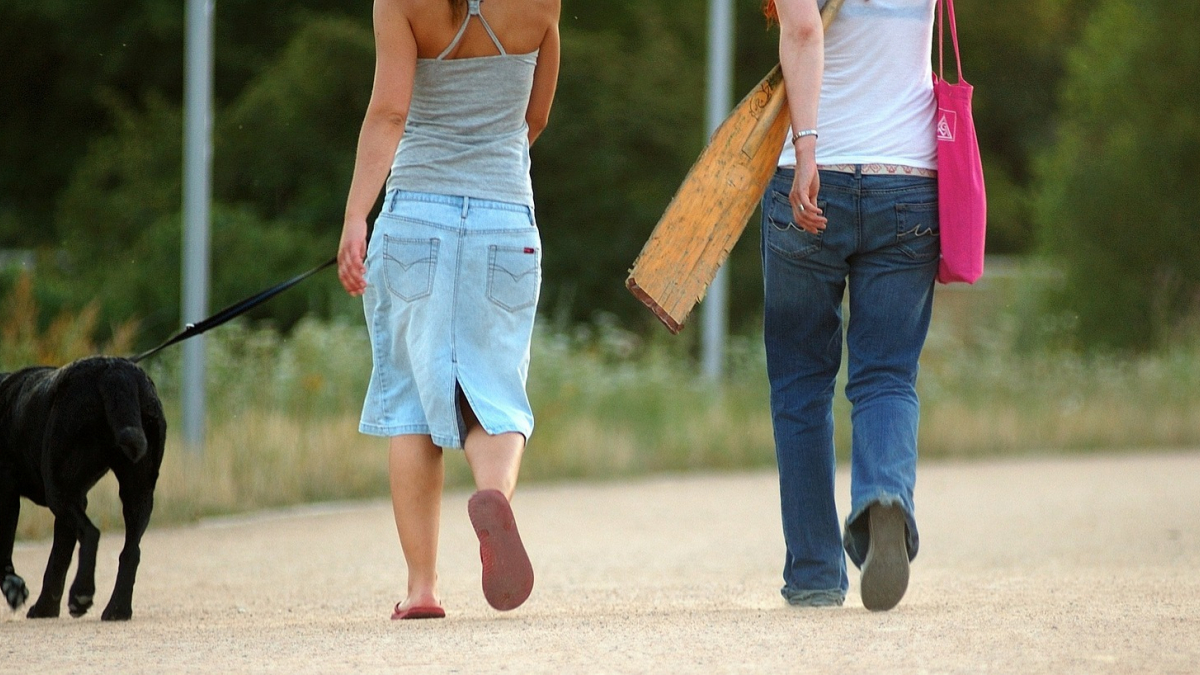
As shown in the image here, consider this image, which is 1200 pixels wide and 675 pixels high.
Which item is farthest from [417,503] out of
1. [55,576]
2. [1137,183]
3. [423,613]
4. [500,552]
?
[1137,183]

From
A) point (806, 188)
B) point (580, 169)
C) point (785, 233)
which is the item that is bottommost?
point (580, 169)

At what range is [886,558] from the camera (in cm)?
467

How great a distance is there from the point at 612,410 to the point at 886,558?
800 centimetres

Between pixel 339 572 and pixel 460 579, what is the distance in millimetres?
560

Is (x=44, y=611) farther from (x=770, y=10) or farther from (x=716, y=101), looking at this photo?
(x=716, y=101)

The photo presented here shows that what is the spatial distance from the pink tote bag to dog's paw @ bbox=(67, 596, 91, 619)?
2587mm

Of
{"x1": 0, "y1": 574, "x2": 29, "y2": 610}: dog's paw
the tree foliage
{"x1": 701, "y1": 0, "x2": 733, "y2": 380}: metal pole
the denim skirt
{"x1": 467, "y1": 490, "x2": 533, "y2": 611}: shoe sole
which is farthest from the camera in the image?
the tree foliage

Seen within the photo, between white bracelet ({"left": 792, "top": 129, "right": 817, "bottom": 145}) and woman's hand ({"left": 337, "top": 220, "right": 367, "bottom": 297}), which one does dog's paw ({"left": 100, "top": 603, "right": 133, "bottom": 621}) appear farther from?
white bracelet ({"left": 792, "top": 129, "right": 817, "bottom": 145})

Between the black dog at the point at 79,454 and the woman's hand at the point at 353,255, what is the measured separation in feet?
2.55

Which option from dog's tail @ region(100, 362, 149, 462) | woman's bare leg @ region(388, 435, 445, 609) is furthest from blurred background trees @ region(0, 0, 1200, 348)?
woman's bare leg @ region(388, 435, 445, 609)

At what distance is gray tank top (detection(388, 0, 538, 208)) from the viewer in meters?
4.82

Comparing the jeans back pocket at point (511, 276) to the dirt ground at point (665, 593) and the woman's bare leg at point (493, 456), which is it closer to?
the woman's bare leg at point (493, 456)

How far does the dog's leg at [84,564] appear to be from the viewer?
5.13m

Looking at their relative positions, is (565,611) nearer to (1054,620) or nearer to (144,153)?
(1054,620)
